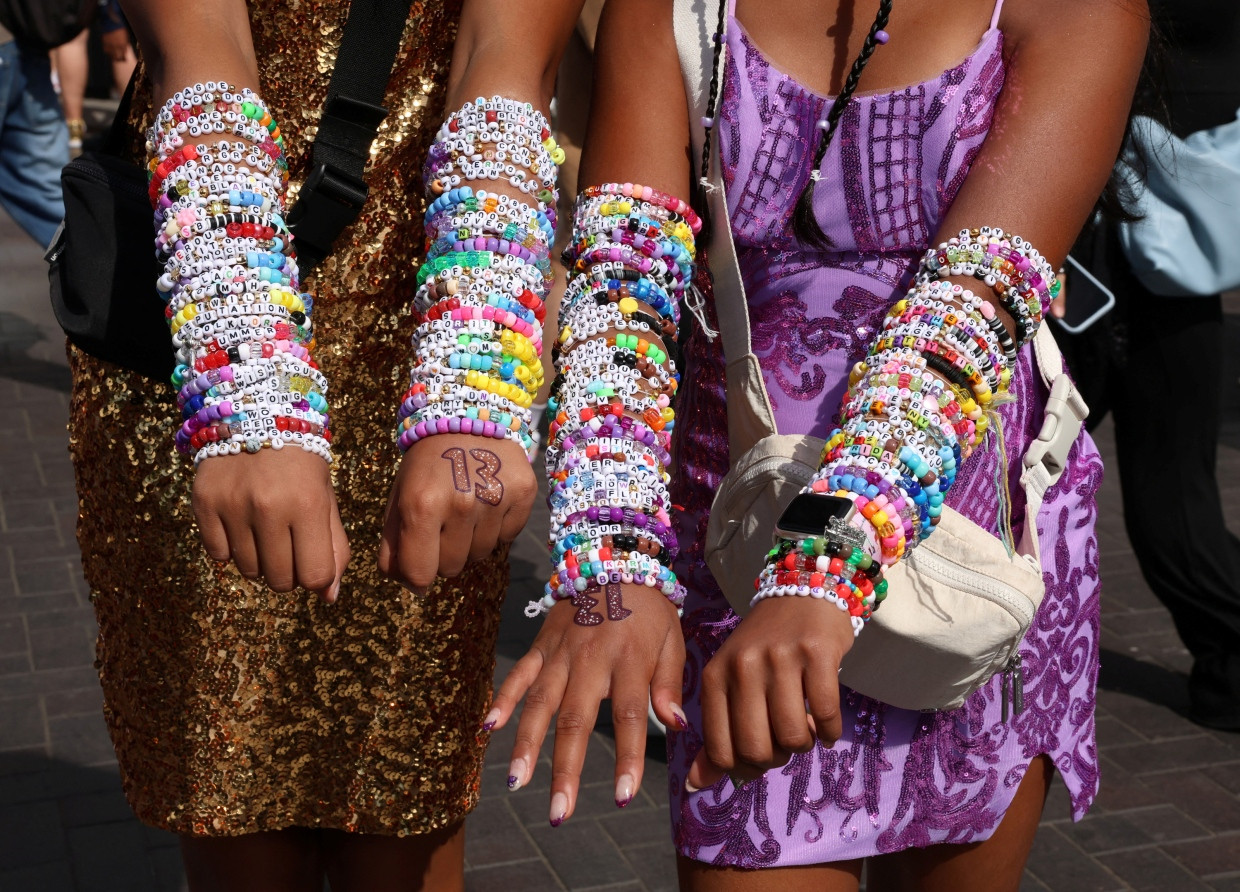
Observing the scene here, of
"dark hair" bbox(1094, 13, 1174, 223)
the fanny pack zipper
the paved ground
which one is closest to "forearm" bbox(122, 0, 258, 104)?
"dark hair" bbox(1094, 13, 1174, 223)

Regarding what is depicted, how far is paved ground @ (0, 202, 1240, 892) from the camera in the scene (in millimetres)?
3498

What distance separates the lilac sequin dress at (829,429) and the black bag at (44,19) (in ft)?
16.8

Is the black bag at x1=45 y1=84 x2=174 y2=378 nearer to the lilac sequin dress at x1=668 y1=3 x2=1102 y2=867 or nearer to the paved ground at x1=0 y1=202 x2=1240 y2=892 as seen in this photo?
the lilac sequin dress at x1=668 y1=3 x2=1102 y2=867

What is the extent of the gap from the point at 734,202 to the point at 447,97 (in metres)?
0.38

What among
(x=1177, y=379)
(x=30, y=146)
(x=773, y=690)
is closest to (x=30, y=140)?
(x=30, y=146)

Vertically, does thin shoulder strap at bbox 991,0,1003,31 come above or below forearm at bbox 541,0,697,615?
above

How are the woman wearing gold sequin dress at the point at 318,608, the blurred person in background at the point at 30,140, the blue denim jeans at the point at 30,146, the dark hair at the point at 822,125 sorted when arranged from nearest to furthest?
the dark hair at the point at 822,125, the woman wearing gold sequin dress at the point at 318,608, the blurred person in background at the point at 30,140, the blue denim jeans at the point at 30,146

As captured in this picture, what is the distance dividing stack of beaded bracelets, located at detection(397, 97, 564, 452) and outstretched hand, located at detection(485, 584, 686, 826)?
20cm

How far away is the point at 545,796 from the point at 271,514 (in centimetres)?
257

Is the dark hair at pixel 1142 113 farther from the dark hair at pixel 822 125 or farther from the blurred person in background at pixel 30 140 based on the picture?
the blurred person in background at pixel 30 140

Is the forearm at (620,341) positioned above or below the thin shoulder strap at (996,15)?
below

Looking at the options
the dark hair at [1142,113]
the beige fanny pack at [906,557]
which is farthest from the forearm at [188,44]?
the dark hair at [1142,113]

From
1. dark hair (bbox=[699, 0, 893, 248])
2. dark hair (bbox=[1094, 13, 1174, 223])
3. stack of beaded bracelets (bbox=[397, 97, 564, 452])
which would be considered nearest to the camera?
stack of beaded bracelets (bbox=[397, 97, 564, 452])

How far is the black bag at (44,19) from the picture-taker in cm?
605
